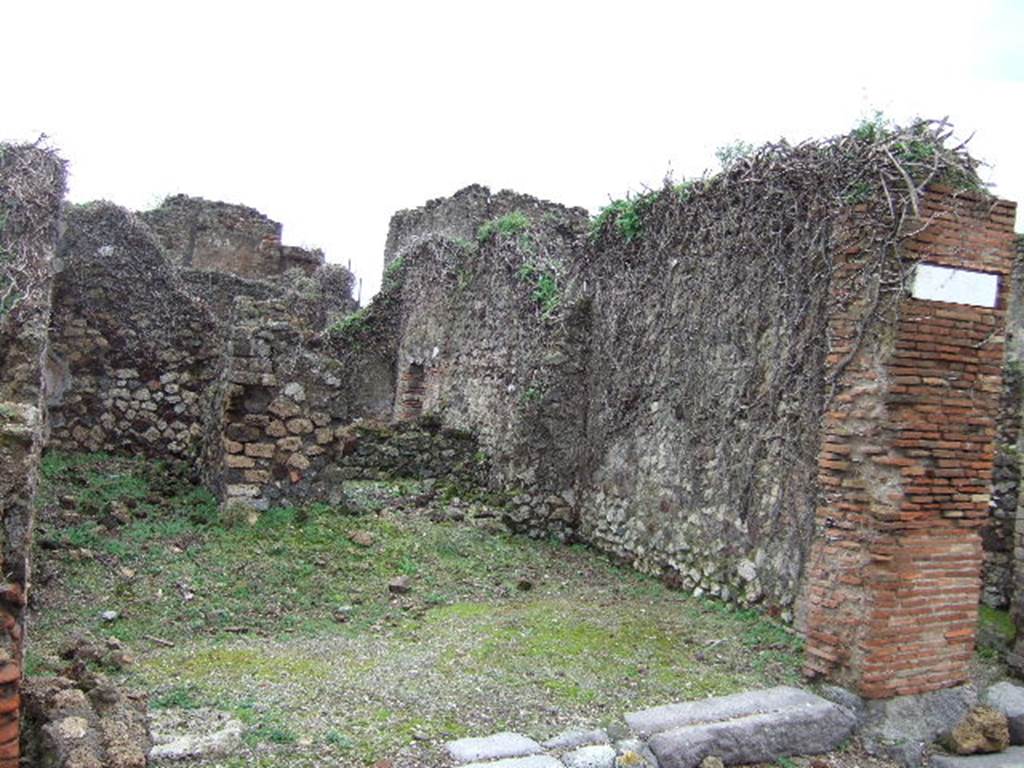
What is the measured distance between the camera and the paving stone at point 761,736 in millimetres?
4691

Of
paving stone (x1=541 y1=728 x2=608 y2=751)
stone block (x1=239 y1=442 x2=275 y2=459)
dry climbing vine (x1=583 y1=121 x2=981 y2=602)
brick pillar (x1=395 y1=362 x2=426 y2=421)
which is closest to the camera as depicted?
paving stone (x1=541 y1=728 x2=608 y2=751)

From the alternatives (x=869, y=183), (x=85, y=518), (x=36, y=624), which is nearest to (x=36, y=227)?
(x=85, y=518)

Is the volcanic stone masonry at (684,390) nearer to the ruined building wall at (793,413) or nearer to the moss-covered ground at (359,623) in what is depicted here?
the ruined building wall at (793,413)

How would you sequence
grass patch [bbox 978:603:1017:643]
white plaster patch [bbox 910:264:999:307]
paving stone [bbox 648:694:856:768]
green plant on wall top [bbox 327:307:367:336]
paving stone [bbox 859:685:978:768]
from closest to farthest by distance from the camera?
paving stone [bbox 648:694:856:768]
paving stone [bbox 859:685:978:768]
white plaster patch [bbox 910:264:999:307]
grass patch [bbox 978:603:1017:643]
green plant on wall top [bbox 327:307:367:336]

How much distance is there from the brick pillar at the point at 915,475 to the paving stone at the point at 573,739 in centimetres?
180

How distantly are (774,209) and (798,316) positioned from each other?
99 centimetres

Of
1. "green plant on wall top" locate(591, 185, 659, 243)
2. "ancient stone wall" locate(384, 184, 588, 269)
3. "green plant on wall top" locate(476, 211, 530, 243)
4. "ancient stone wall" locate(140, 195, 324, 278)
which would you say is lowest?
"green plant on wall top" locate(591, 185, 659, 243)

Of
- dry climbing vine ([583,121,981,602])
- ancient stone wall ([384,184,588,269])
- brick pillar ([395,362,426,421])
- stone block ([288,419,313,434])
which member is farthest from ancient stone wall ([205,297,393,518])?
ancient stone wall ([384,184,588,269])

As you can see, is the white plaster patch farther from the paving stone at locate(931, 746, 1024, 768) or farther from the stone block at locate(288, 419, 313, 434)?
the stone block at locate(288, 419, 313, 434)

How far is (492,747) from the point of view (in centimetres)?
443

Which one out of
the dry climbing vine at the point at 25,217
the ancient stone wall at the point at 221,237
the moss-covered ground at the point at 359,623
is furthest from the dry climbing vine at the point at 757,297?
the ancient stone wall at the point at 221,237

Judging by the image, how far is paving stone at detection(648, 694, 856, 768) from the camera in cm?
469

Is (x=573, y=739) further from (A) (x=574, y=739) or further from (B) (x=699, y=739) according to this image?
(B) (x=699, y=739)

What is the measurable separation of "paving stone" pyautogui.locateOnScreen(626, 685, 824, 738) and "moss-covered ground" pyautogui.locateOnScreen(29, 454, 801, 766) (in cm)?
18
